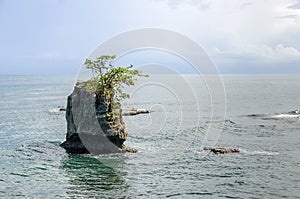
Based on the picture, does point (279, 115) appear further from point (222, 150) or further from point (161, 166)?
point (161, 166)

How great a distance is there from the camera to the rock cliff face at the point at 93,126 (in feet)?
143

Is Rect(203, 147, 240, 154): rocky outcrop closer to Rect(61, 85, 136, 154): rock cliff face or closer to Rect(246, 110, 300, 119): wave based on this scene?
Rect(61, 85, 136, 154): rock cliff face

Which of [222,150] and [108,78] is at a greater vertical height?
[108,78]

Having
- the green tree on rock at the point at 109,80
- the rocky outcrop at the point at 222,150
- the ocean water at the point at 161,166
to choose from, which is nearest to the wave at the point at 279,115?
the ocean water at the point at 161,166

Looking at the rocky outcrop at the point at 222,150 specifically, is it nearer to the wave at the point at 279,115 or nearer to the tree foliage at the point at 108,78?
the tree foliage at the point at 108,78

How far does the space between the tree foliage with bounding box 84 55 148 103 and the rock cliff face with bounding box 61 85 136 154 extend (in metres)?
1.10

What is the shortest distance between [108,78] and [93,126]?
6.50 metres

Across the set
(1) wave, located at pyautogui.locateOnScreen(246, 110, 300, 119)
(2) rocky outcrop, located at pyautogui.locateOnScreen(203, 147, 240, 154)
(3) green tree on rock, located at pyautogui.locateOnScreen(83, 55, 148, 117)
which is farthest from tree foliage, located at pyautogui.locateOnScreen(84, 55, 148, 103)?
(1) wave, located at pyautogui.locateOnScreen(246, 110, 300, 119)

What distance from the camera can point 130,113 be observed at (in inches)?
3482

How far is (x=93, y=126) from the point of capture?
43719 millimetres

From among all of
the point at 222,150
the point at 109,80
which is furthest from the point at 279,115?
the point at 109,80

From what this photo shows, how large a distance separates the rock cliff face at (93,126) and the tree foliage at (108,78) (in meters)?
1.10

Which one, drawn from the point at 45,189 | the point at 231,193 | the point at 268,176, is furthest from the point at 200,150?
the point at 45,189

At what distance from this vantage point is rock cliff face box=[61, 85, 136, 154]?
143ft
